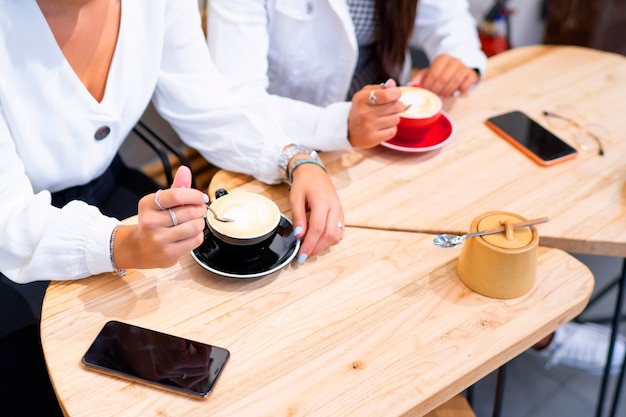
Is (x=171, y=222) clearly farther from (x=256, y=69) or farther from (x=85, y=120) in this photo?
(x=256, y=69)

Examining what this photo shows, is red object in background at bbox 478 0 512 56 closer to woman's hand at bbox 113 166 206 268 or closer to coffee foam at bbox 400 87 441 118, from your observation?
coffee foam at bbox 400 87 441 118

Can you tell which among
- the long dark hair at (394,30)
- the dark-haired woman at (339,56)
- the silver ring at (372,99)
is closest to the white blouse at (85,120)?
the dark-haired woman at (339,56)

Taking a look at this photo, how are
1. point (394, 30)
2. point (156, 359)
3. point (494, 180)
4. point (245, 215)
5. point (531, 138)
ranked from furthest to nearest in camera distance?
point (394, 30), point (531, 138), point (494, 180), point (245, 215), point (156, 359)

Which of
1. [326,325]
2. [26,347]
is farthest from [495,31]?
[26,347]

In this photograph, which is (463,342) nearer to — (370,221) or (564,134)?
(370,221)

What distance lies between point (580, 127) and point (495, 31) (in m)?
1.86

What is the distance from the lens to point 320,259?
1.21 m

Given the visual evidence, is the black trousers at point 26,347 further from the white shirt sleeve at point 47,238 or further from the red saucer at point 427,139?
the red saucer at point 427,139

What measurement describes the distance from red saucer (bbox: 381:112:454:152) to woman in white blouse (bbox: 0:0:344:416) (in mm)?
238

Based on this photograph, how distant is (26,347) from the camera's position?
1335 mm

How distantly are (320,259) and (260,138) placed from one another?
35 cm

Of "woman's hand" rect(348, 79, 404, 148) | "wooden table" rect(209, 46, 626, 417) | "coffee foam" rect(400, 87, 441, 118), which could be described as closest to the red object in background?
"wooden table" rect(209, 46, 626, 417)

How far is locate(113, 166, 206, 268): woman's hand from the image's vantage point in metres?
1.04

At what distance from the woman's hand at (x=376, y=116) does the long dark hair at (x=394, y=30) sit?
18.4 inches
